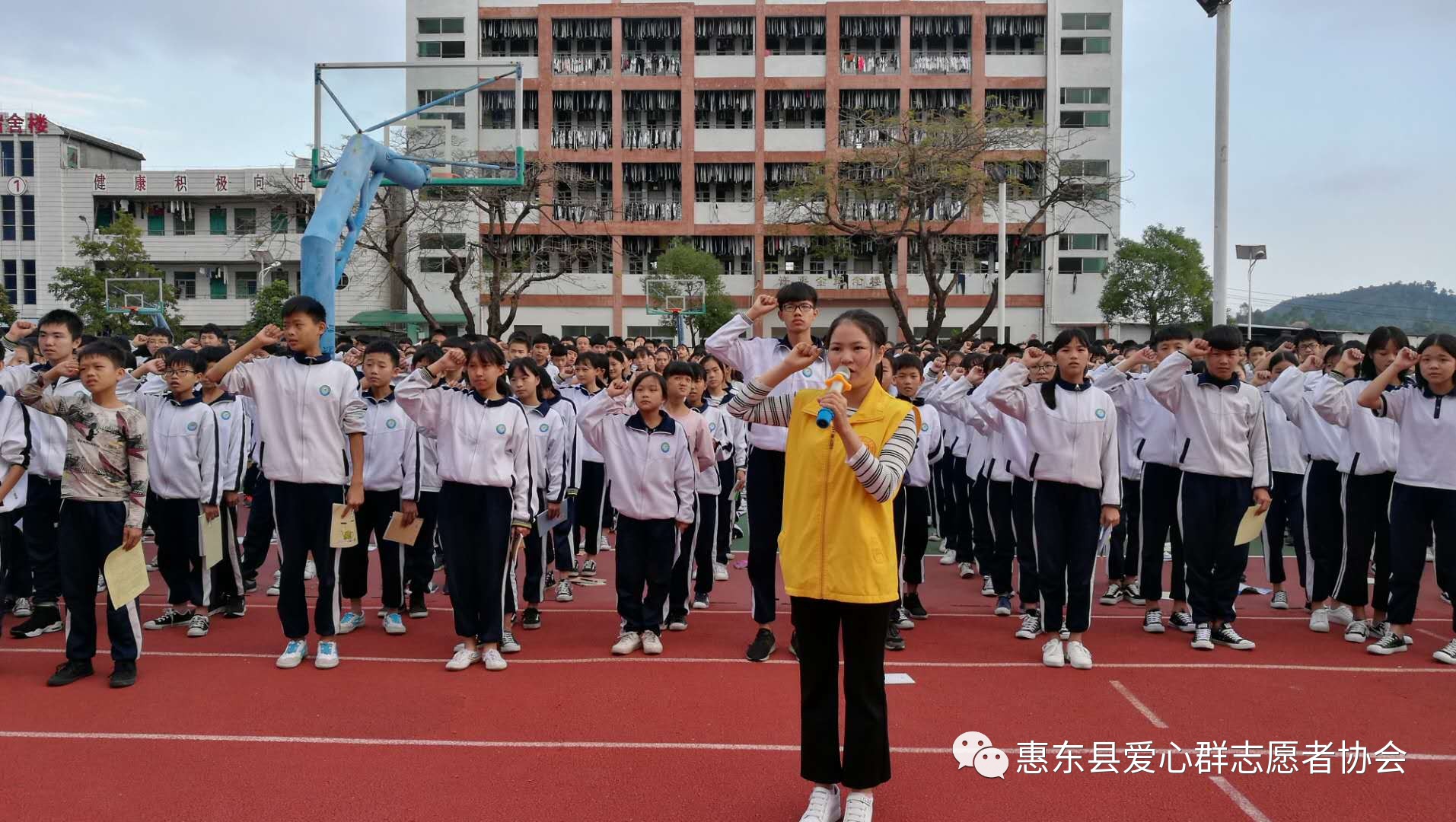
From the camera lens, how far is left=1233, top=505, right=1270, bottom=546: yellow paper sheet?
6.20 m

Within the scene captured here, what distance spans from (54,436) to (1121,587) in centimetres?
722

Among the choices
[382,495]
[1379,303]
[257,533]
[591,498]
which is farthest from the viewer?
[1379,303]

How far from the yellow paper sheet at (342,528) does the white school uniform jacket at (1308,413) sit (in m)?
5.84

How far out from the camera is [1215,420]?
614cm

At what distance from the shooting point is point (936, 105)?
38156 millimetres

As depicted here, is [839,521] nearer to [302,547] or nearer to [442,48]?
[302,547]

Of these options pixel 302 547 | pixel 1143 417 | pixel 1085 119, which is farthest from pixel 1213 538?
pixel 1085 119

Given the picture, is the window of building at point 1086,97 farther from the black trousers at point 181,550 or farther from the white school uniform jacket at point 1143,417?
the black trousers at point 181,550

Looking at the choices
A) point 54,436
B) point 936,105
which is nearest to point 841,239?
point 936,105

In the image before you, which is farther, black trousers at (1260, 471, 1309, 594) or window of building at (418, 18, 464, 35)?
window of building at (418, 18, 464, 35)

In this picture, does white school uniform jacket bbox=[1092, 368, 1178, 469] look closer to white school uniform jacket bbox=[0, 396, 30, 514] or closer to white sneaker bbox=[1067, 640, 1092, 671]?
white sneaker bbox=[1067, 640, 1092, 671]

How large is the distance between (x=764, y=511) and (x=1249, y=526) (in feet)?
9.71

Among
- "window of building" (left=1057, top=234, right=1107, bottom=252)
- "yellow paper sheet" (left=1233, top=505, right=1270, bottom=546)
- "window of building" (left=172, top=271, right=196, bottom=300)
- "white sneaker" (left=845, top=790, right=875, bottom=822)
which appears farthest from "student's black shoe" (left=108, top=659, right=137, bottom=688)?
"window of building" (left=172, top=271, right=196, bottom=300)

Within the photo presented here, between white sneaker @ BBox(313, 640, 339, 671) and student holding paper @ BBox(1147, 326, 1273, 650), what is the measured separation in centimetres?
492
